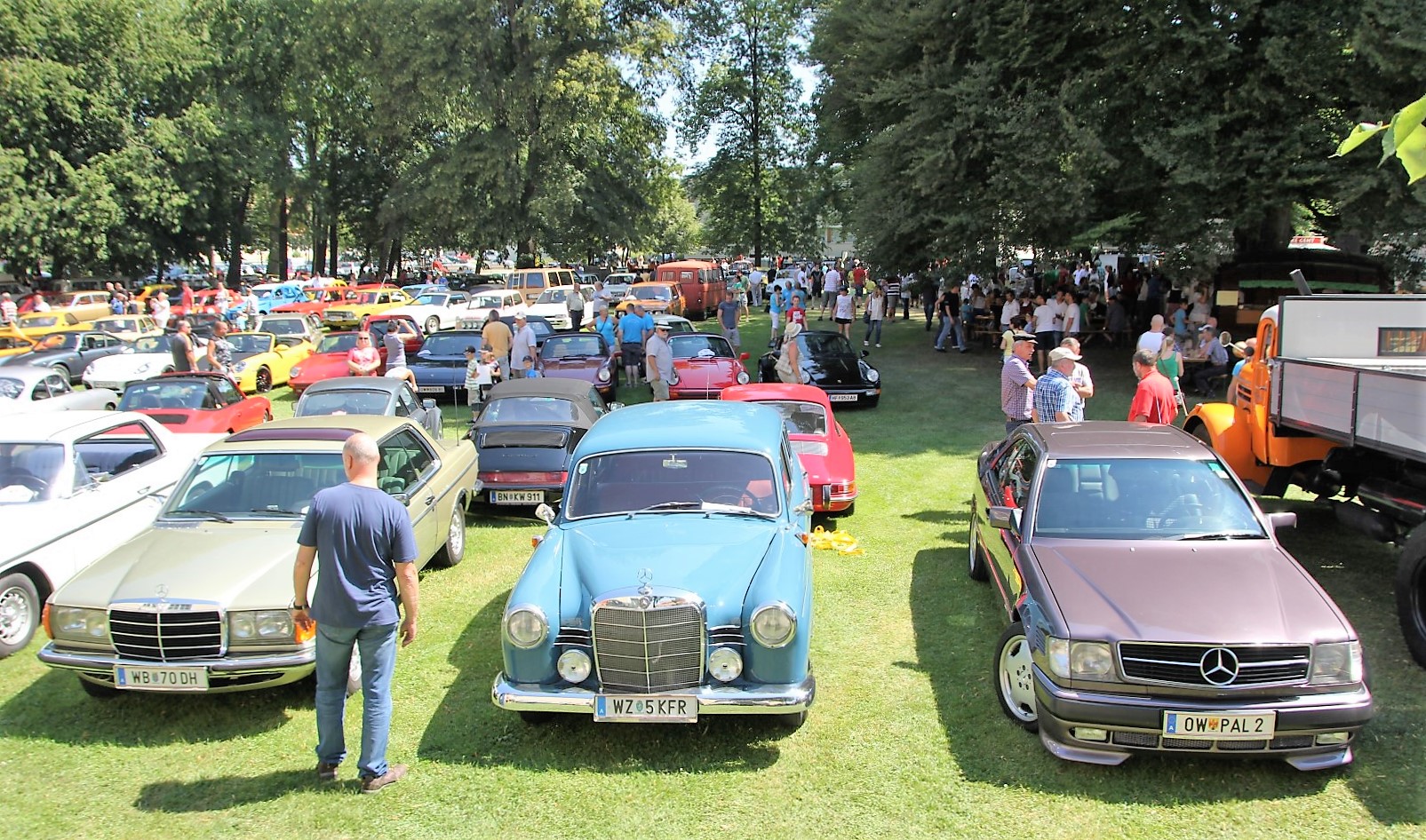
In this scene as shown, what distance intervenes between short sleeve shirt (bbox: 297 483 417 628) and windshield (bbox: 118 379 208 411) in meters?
9.08

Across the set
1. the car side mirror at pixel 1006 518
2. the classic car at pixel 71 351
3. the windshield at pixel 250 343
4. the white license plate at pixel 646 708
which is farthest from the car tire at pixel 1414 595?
the classic car at pixel 71 351

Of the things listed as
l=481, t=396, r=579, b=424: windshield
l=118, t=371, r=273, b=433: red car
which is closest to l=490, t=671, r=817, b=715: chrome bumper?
l=481, t=396, r=579, b=424: windshield

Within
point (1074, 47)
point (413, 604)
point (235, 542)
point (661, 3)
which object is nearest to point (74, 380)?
point (235, 542)

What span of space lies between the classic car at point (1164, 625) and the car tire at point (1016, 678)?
0.01 meters

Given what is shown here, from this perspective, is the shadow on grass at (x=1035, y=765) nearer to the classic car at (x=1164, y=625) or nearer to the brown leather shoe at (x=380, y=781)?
the classic car at (x=1164, y=625)

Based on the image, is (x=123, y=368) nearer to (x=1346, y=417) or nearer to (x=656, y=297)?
(x=656, y=297)

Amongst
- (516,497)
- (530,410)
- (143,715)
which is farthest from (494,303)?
(143,715)

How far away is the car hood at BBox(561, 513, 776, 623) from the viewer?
5.17 m

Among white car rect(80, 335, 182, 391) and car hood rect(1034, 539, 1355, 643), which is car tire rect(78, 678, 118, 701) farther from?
white car rect(80, 335, 182, 391)

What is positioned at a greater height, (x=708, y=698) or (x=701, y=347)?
(x=701, y=347)

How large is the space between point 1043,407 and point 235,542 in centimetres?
655

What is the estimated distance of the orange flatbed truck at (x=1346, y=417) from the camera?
20.3ft

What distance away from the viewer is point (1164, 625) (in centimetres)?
473

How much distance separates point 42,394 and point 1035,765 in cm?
1724
